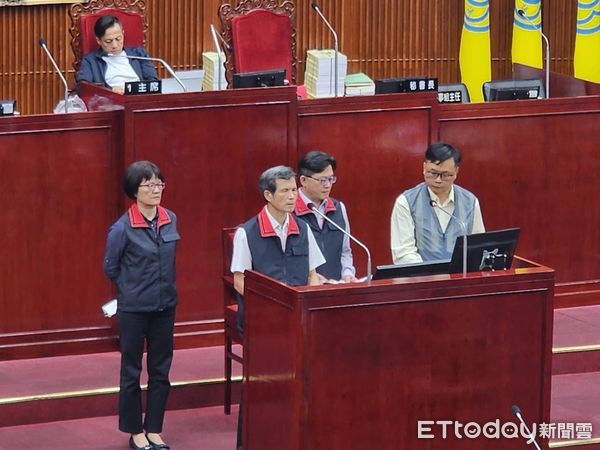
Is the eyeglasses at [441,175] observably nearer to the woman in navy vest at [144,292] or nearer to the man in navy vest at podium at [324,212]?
the man in navy vest at podium at [324,212]

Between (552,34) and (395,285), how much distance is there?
522 centimetres

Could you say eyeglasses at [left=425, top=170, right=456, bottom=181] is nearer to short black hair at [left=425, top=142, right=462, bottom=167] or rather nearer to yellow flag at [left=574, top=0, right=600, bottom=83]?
short black hair at [left=425, top=142, right=462, bottom=167]

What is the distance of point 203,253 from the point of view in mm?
6539

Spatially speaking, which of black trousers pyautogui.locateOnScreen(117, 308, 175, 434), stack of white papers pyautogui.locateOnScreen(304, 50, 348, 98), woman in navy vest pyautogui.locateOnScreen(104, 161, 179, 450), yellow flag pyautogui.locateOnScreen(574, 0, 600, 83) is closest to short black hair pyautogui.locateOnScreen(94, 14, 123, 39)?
stack of white papers pyautogui.locateOnScreen(304, 50, 348, 98)

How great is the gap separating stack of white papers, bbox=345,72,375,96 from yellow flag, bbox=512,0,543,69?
1.30 m

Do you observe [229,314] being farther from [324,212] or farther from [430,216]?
[430,216]

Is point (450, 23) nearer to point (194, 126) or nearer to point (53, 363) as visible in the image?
point (194, 126)

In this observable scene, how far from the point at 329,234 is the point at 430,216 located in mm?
395

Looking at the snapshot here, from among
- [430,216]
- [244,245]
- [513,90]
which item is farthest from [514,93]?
[244,245]

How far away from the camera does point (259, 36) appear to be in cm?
809

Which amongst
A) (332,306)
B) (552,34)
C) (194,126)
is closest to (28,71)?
(194,126)

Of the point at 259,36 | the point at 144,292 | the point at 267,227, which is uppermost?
the point at 259,36

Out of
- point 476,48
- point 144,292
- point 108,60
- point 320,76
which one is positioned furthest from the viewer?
point 476,48

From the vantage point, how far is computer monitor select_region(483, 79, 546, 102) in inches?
281
